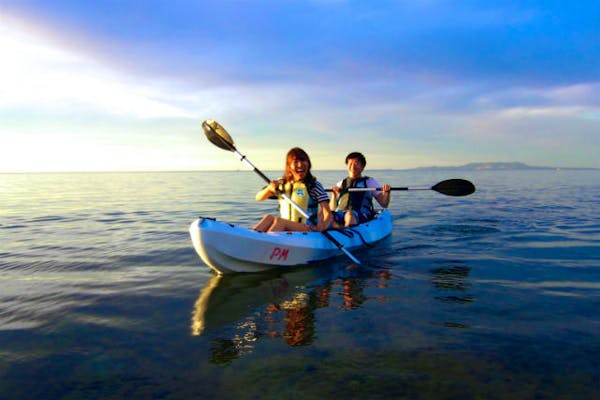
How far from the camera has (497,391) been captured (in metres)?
2.83

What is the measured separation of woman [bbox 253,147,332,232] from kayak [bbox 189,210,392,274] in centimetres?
28

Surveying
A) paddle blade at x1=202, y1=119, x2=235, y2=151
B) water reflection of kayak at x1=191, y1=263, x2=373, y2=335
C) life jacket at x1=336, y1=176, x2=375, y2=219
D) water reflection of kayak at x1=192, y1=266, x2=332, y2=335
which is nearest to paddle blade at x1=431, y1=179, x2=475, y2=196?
life jacket at x1=336, y1=176, x2=375, y2=219

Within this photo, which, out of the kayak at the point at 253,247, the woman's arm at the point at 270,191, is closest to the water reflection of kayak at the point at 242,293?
the kayak at the point at 253,247

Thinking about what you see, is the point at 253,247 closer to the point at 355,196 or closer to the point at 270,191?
the point at 270,191

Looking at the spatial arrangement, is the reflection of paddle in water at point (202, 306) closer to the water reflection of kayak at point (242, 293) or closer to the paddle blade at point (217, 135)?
the water reflection of kayak at point (242, 293)

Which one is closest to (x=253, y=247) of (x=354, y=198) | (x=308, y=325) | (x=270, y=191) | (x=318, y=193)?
(x=270, y=191)

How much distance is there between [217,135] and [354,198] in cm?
348

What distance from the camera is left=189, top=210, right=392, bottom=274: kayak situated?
→ 5672 millimetres

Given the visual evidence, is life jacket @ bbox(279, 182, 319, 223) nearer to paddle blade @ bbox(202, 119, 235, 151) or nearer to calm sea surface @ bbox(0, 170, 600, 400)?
calm sea surface @ bbox(0, 170, 600, 400)

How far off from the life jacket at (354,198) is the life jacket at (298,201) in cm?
213

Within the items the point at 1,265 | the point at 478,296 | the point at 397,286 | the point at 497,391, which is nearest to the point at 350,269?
the point at 397,286

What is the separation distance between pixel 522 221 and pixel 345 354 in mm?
10421

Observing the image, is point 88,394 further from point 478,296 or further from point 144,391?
point 478,296

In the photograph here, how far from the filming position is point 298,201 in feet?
23.4
